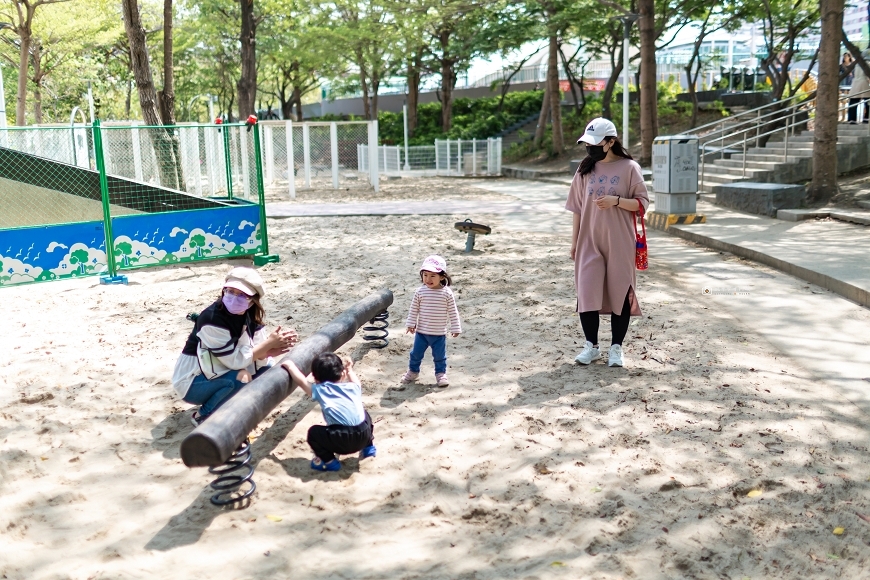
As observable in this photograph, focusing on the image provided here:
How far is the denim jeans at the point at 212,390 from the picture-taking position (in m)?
5.09

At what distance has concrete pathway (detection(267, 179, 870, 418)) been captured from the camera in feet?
21.7

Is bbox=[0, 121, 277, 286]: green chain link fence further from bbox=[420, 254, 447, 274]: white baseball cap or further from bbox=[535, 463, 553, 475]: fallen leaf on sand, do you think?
bbox=[535, 463, 553, 475]: fallen leaf on sand

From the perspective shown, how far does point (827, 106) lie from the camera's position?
14.6 meters

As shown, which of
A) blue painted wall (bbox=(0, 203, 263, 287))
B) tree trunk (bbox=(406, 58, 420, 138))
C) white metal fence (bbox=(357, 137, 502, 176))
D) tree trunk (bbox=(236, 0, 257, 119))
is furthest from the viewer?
tree trunk (bbox=(406, 58, 420, 138))

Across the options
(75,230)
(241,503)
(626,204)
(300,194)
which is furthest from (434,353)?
(300,194)

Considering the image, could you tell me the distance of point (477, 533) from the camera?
387 cm

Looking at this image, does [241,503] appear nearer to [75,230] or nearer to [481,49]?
[75,230]

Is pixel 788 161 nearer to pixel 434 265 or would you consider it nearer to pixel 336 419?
pixel 434 265

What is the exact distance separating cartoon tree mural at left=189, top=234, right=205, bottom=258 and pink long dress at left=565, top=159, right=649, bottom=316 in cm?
656

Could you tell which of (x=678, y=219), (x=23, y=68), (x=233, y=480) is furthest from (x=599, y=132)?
(x=23, y=68)

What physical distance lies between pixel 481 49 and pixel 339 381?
112ft

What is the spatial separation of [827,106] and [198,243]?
1075 cm

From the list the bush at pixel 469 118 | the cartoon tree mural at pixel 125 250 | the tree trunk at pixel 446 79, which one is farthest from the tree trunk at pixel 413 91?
the cartoon tree mural at pixel 125 250

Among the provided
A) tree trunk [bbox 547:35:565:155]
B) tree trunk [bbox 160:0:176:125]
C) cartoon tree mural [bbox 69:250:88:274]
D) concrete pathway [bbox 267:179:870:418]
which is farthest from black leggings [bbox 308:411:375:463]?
tree trunk [bbox 547:35:565:155]
